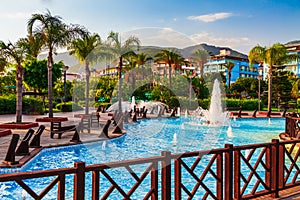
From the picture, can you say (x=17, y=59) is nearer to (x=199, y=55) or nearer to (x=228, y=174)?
(x=199, y=55)

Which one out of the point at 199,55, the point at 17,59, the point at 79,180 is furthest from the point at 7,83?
the point at 79,180

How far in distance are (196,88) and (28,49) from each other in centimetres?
2590

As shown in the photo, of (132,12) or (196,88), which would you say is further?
(196,88)

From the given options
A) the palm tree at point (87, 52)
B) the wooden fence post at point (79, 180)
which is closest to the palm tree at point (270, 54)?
the palm tree at point (87, 52)

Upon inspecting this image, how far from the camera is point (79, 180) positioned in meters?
3.41

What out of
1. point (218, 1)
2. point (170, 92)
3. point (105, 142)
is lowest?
point (105, 142)

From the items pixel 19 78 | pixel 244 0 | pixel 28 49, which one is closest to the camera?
pixel 244 0

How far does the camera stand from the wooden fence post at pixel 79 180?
338 cm

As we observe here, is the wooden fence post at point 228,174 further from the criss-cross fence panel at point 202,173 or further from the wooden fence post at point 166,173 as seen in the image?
the wooden fence post at point 166,173

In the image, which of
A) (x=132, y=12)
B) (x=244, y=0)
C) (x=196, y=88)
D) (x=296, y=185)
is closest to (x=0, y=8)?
(x=132, y=12)

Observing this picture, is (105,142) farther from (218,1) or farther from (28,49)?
(28,49)

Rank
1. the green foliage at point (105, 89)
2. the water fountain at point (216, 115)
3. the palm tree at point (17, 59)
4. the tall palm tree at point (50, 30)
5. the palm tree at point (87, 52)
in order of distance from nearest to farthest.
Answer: the palm tree at point (17, 59), the tall palm tree at point (50, 30), the water fountain at point (216, 115), the palm tree at point (87, 52), the green foliage at point (105, 89)

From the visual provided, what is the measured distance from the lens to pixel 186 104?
34.8 meters

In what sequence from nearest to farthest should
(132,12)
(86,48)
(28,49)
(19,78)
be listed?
(132,12) < (19,78) < (28,49) < (86,48)
